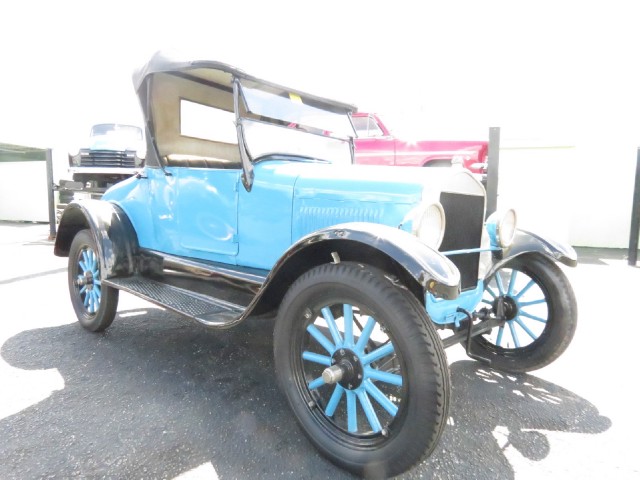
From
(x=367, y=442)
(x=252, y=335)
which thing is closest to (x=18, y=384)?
(x=252, y=335)

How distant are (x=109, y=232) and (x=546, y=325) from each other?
320 cm

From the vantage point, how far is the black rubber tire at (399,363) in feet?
5.03

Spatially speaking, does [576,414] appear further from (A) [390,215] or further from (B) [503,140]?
(B) [503,140]

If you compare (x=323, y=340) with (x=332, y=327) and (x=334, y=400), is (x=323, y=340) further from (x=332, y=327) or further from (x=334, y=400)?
(x=334, y=400)

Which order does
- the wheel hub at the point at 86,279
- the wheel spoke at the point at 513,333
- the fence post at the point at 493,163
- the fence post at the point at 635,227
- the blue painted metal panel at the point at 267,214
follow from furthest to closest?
1. the fence post at the point at 635,227
2. the fence post at the point at 493,163
3. the wheel hub at the point at 86,279
4. the wheel spoke at the point at 513,333
5. the blue painted metal panel at the point at 267,214

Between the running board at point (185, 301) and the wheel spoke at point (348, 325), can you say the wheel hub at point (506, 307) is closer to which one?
the wheel spoke at point (348, 325)

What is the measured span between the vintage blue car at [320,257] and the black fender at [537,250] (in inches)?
0.5

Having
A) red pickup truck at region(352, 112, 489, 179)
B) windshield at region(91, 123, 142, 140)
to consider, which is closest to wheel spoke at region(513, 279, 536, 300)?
red pickup truck at region(352, 112, 489, 179)

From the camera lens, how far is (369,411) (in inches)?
68.6

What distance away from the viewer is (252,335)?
11.1ft

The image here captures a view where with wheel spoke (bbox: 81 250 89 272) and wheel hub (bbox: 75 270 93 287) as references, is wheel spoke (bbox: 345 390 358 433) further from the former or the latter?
wheel spoke (bbox: 81 250 89 272)

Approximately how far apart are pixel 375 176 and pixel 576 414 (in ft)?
5.69

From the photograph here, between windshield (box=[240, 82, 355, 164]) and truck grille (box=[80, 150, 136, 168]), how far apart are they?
Answer: 7.96 metres

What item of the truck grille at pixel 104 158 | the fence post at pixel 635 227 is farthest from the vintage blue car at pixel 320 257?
the truck grille at pixel 104 158
